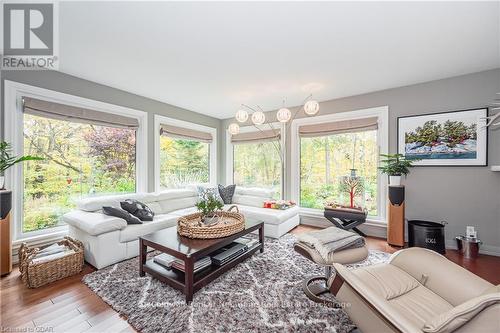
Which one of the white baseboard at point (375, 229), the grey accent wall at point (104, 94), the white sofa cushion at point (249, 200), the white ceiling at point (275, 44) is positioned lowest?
the white baseboard at point (375, 229)

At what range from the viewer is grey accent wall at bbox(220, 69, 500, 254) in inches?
113

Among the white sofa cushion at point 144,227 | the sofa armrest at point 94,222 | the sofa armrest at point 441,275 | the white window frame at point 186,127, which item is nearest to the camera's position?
the sofa armrest at point 441,275

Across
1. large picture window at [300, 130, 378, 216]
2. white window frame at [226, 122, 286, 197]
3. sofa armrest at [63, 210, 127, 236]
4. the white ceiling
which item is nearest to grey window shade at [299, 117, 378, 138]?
large picture window at [300, 130, 378, 216]

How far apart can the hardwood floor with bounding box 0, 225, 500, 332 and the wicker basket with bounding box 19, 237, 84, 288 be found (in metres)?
0.06

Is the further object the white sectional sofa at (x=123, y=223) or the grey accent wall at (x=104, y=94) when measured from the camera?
the grey accent wall at (x=104, y=94)

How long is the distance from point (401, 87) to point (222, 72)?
9.61 feet

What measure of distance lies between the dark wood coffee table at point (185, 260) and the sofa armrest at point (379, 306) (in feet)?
4.03

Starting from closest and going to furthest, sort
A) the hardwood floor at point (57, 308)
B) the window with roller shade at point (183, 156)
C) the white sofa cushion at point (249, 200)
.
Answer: the hardwood floor at point (57, 308) < the white sofa cushion at point (249, 200) < the window with roller shade at point (183, 156)

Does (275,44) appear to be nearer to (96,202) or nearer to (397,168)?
(397,168)

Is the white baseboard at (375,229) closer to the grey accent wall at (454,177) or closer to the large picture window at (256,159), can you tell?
the grey accent wall at (454,177)

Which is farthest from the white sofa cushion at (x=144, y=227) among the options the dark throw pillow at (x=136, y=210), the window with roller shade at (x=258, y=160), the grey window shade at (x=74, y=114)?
the window with roller shade at (x=258, y=160)

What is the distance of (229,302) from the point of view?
1878mm

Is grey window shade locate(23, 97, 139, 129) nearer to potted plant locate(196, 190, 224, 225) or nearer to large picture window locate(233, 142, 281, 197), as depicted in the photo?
potted plant locate(196, 190, 224, 225)
